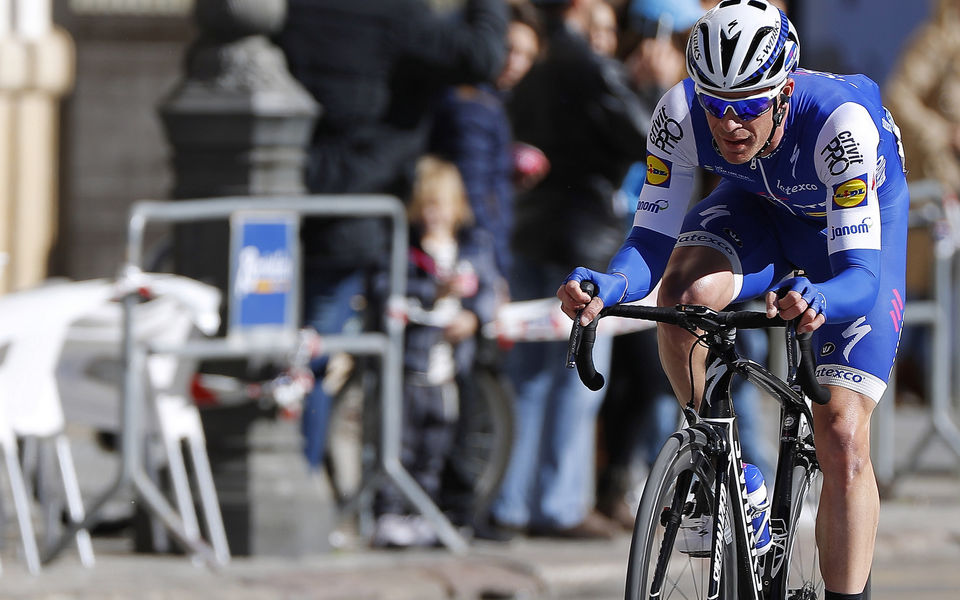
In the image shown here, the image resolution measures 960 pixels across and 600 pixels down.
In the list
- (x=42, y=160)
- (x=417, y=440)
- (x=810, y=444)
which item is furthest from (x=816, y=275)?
(x=42, y=160)

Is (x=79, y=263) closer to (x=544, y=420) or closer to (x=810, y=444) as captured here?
(x=544, y=420)

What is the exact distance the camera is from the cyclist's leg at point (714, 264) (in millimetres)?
5727

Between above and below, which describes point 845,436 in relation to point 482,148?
below

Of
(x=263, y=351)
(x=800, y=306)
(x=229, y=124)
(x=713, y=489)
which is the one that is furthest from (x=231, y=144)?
(x=800, y=306)

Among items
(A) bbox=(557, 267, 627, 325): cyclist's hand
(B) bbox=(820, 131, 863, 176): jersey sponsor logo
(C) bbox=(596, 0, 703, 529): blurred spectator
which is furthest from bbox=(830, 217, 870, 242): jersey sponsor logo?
(C) bbox=(596, 0, 703, 529): blurred spectator

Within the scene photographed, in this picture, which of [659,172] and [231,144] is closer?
[659,172]

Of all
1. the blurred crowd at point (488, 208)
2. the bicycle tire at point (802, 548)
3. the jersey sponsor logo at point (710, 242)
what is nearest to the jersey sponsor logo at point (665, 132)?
the jersey sponsor logo at point (710, 242)

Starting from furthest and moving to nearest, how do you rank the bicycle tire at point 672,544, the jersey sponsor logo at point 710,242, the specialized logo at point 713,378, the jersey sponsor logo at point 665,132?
the jersey sponsor logo at point 710,242, the jersey sponsor logo at point 665,132, the specialized logo at point 713,378, the bicycle tire at point 672,544

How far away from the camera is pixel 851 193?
5457 millimetres

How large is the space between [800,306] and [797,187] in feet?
2.21

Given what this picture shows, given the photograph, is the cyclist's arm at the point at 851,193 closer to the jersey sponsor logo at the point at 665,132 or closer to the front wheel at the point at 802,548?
the jersey sponsor logo at the point at 665,132

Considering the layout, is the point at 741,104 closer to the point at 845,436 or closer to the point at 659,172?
the point at 659,172

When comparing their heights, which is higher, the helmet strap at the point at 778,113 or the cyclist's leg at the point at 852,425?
the helmet strap at the point at 778,113

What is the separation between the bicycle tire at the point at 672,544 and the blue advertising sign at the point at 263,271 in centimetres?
370
